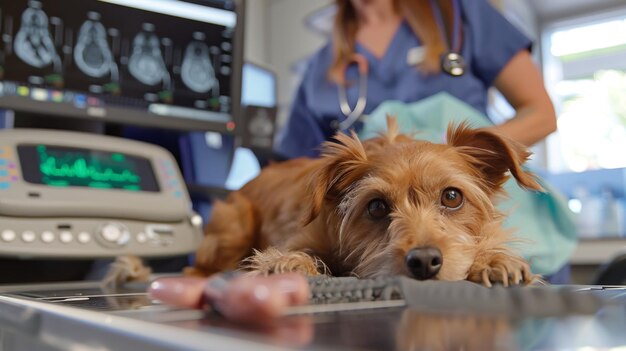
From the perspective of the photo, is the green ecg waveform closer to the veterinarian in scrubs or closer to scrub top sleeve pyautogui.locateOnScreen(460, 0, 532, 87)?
the veterinarian in scrubs

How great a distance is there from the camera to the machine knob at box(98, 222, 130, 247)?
1.17 meters

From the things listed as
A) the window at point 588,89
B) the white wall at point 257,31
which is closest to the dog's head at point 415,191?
the window at point 588,89

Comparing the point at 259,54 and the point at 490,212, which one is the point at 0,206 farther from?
the point at 259,54

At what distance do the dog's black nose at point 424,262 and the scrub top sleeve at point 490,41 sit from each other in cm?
80

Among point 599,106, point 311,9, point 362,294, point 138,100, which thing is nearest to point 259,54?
point 311,9

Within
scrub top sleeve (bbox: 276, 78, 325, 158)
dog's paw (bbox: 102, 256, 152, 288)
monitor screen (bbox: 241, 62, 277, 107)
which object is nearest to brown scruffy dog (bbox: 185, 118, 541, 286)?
dog's paw (bbox: 102, 256, 152, 288)

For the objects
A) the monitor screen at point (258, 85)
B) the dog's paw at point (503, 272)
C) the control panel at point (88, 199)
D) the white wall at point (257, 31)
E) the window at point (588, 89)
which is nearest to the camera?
the dog's paw at point (503, 272)

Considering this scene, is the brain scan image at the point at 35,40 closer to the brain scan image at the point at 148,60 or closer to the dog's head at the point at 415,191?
the brain scan image at the point at 148,60

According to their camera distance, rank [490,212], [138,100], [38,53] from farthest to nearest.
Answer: [138,100], [38,53], [490,212]

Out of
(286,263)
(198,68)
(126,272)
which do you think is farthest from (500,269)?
(198,68)

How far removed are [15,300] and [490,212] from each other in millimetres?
694

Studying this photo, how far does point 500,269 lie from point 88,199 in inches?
32.0

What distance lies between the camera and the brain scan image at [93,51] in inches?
55.1

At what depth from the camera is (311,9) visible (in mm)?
4121
